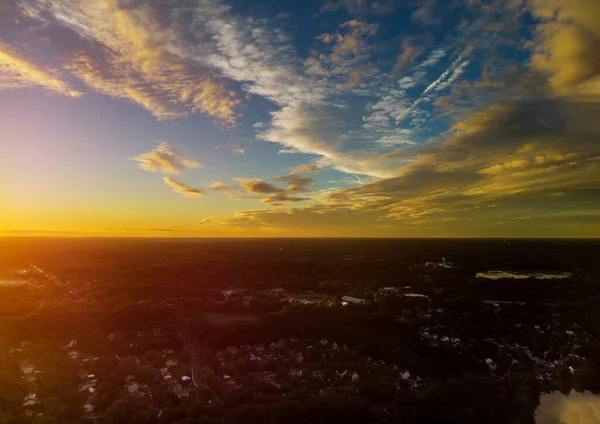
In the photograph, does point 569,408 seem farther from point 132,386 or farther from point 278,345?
point 132,386

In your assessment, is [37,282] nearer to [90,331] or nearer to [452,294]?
[90,331]

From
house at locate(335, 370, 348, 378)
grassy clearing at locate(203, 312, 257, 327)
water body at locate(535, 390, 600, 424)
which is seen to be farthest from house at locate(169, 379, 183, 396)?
water body at locate(535, 390, 600, 424)

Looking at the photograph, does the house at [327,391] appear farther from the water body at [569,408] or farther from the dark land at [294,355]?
the water body at [569,408]

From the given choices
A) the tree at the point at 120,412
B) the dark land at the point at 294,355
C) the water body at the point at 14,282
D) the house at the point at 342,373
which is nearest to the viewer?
the tree at the point at 120,412

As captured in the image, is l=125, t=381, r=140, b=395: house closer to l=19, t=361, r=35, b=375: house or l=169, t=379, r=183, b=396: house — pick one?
l=169, t=379, r=183, b=396: house

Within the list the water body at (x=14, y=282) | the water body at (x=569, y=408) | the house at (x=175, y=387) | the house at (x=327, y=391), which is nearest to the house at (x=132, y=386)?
the house at (x=175, y=387)

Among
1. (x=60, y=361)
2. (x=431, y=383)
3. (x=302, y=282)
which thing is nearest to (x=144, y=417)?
(x=60, y=361)

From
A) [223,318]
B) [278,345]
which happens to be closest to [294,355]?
[278,345]
